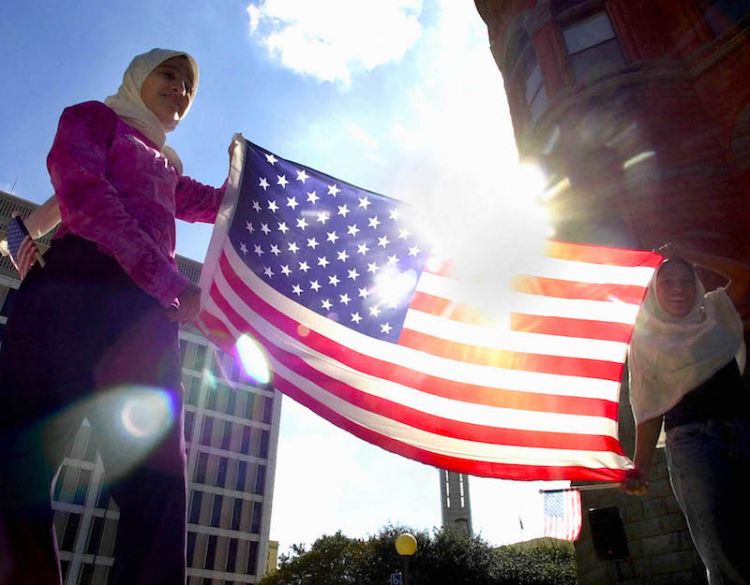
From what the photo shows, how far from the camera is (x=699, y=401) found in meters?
3.52

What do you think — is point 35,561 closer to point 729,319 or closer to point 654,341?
point 654,341

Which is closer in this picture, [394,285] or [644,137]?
[394,285]

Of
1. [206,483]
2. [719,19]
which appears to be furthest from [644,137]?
[206,483]

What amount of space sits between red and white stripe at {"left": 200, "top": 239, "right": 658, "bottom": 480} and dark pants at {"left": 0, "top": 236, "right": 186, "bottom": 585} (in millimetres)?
1874

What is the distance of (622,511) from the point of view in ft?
31.9

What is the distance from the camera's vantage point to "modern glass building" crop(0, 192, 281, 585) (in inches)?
2292

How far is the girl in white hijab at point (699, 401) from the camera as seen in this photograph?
10.3ft

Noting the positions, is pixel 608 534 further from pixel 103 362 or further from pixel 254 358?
pixel 103 362

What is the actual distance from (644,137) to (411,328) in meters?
10.0

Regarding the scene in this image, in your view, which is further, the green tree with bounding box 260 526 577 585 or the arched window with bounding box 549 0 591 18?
the green tree with bounding box 260 526 577 585

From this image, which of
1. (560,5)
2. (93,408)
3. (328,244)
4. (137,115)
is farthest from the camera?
(560,5)

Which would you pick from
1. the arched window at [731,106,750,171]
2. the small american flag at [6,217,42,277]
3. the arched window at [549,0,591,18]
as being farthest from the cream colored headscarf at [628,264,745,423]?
the arched window at [549,0,591,18]

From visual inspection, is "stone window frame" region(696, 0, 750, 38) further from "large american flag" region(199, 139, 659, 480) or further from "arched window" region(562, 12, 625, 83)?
"large american flag" region(199, 139, 659, 480)

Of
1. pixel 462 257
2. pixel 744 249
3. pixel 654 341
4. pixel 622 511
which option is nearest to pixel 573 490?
pixel 654 341
